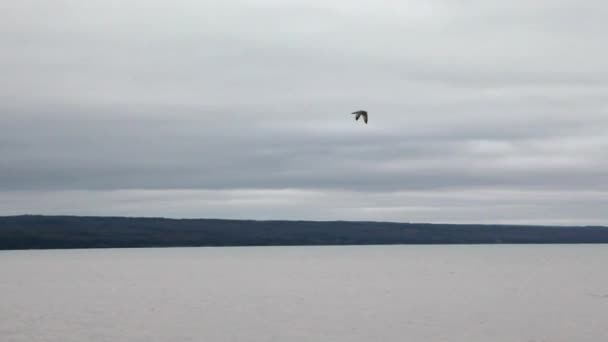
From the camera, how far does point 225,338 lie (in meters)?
67.6

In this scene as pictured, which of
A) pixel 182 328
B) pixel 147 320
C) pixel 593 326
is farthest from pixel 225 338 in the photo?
pixel 593 326

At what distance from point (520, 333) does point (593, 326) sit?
27.3 ft

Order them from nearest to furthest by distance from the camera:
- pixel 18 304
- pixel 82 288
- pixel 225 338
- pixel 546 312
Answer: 1. pixel 225 338
2. pixel 546 312
3. pixel 18 304
4. pixel 82 288

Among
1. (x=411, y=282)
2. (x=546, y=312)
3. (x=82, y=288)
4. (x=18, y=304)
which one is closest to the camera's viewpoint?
(x=546, y=312)

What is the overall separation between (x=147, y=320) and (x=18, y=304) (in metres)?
27.3

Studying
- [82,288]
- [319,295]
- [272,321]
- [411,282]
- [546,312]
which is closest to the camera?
[272,321]

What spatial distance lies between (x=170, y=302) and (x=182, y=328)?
29.2 metres

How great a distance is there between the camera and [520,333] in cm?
7125

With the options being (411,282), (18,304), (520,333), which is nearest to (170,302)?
(18,304)

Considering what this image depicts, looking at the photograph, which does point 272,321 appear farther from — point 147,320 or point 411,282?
point 411,282

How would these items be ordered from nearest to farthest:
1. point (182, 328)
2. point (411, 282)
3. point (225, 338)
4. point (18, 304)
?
point (225, 338), point (182, 328), point (18, 304), point (411, 282)

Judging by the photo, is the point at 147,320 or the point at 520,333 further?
the point at 147,320

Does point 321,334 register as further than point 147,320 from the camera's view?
No

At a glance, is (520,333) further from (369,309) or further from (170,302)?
(170,302)
